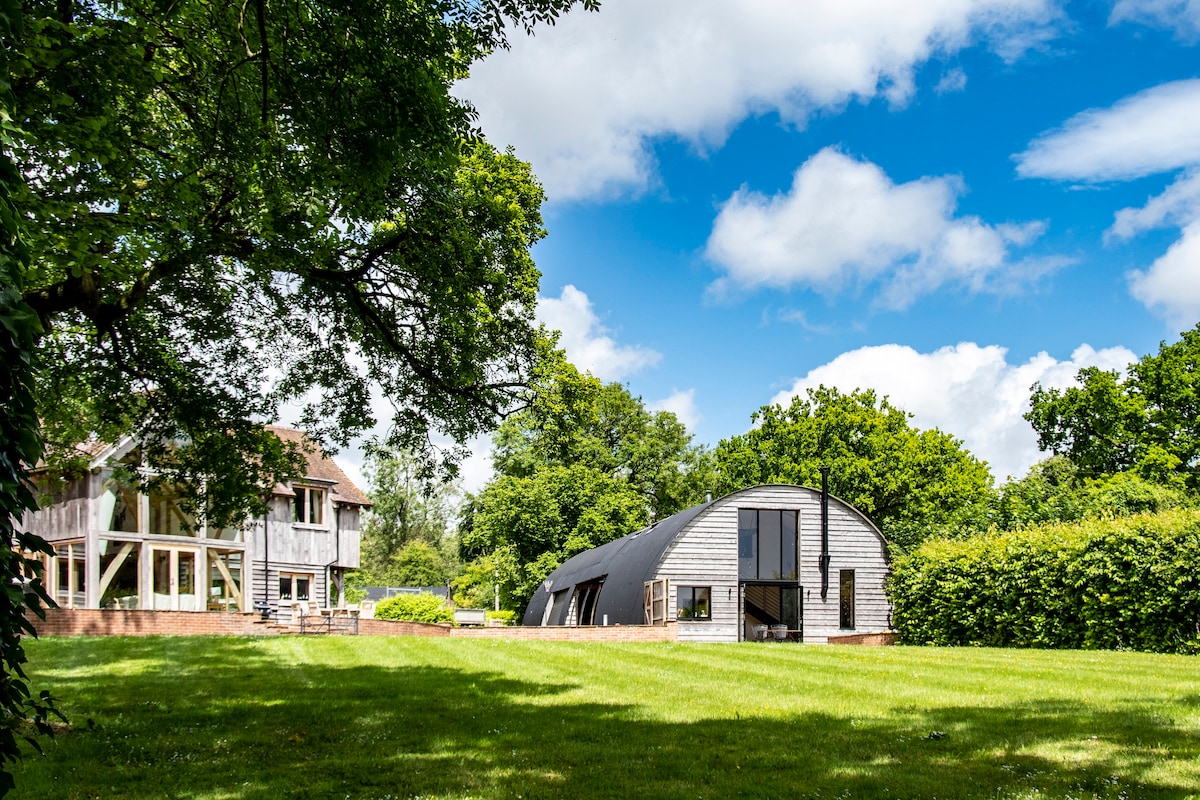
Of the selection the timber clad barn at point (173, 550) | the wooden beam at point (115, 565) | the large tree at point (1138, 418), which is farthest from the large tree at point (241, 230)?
the large tree at point (1138, 418)

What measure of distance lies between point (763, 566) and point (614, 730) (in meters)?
26.4

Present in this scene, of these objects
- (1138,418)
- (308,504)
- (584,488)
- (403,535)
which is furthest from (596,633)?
(403,535)

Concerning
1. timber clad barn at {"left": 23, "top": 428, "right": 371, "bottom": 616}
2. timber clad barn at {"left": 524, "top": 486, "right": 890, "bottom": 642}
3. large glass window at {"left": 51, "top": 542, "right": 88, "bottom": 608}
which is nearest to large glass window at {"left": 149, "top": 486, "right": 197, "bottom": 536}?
timber clad barn at {"left": 23, "top": 428, "right": 371, "bottom": 616}

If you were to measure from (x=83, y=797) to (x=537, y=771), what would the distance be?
343 cm

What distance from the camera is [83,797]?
7.19m

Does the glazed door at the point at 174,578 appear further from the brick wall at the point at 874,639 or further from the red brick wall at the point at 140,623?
the brick wall at the point at 874,639

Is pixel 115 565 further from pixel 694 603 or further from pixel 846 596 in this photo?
pixel 846 596

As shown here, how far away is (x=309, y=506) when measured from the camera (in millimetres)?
40375

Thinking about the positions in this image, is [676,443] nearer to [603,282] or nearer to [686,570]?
[686,570]

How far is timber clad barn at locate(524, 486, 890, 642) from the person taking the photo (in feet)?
113

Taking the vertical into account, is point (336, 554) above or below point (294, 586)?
above

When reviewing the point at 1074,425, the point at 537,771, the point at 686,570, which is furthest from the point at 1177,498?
the point at 537,771

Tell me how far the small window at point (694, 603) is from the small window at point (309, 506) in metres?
16.0

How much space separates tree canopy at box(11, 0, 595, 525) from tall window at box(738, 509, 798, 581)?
71.4ft
